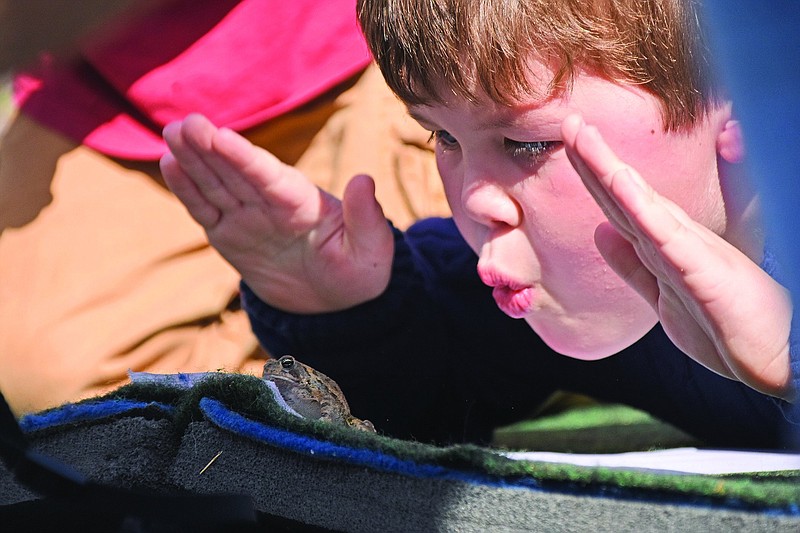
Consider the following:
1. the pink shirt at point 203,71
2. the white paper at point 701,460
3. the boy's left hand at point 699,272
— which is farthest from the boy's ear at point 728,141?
the pink shirt at point 203,71

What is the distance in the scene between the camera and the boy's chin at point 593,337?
74cm

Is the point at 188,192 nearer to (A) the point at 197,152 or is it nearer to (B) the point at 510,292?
(A) the point at 197,152

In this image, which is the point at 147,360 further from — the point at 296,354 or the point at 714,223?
the point at 714,223

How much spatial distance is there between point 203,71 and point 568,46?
2.06 feet

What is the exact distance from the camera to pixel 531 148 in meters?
0.67

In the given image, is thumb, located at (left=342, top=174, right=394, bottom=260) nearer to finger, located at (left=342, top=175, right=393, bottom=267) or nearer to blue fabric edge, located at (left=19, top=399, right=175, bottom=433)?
finger, located at (left=342, top=175, right=393, bottom=267)

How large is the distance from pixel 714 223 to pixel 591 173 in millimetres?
193

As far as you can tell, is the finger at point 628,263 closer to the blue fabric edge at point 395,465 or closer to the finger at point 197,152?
the blue fabric edge at point 395,465

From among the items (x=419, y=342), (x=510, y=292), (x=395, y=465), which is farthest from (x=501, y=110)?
(x=419, y=342)

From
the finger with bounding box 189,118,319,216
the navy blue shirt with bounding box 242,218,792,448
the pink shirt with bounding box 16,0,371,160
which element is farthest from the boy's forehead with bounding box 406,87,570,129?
the pink shirt with bounding box 16,0,371,160

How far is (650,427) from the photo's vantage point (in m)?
1.04

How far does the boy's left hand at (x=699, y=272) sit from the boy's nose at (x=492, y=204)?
3.3 inches

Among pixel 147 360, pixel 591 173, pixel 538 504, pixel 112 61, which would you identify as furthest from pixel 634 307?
pixel 112 61

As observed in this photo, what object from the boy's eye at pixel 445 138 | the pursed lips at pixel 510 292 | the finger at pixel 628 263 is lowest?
the pursed lips at pixel 510 292
